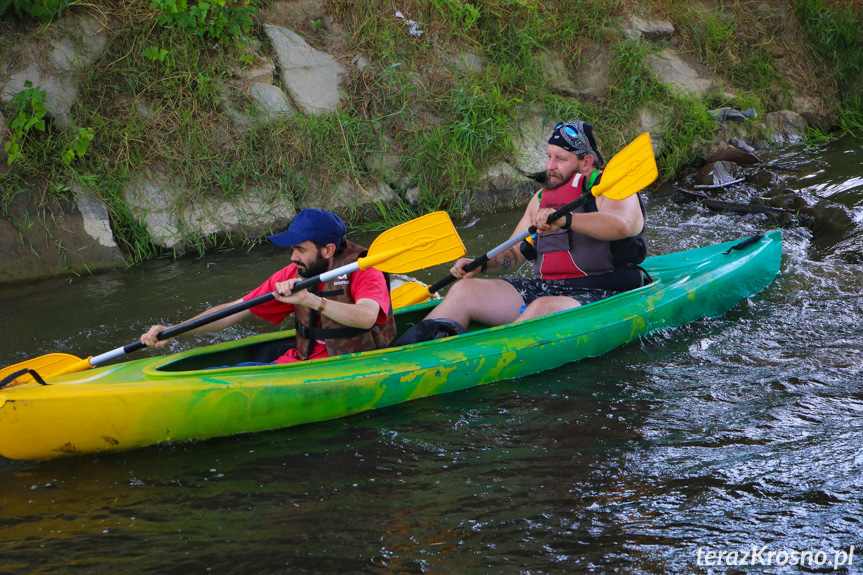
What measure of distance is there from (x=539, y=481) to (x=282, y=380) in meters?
1.12

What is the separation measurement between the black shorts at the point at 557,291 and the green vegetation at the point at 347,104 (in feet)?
8.38

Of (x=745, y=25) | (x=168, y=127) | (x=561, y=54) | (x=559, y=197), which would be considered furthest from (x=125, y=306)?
(x=745, y=25)

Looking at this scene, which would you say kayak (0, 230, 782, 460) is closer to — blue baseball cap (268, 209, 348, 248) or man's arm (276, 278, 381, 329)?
man's arm (276, 278, 381, 329)

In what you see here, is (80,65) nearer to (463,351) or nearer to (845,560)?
(463,351)

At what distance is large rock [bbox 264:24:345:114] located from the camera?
652cm

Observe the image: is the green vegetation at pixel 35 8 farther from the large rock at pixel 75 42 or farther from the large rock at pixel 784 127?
the large rock at pixel 784 127

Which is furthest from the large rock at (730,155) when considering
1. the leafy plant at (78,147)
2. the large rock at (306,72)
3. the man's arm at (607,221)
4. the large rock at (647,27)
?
the leafy plant at (78,147)

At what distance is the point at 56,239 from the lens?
18.1 feet

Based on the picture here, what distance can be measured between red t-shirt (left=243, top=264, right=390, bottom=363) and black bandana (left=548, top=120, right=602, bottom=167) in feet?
3.81

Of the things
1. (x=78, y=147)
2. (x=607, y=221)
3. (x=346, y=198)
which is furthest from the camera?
(x=346, y=198)

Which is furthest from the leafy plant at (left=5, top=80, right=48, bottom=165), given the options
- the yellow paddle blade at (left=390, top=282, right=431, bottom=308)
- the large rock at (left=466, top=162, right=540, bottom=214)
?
the large rock at (left=466, top=162, right=540, bottom=214)

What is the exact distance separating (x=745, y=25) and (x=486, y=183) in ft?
14.3

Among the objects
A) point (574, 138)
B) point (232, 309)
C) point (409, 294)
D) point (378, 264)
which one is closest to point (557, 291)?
point (574, 138)

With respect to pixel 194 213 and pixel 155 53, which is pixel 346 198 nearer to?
pixel 194 213
